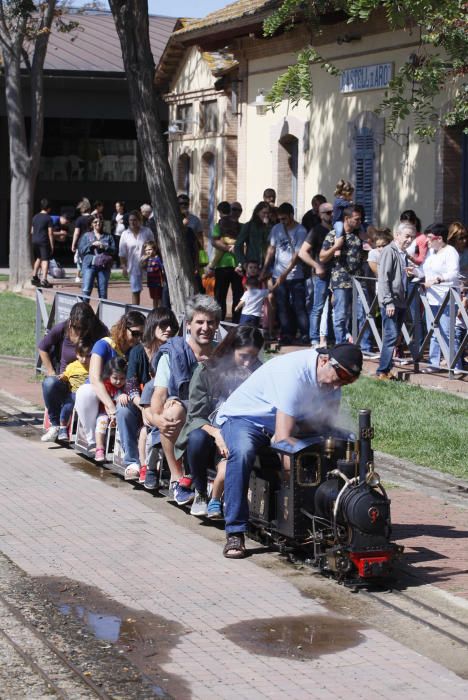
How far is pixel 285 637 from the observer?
667cm

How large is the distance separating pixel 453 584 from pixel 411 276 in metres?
8.27

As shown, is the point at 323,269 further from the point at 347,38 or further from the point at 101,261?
the point at 101,261

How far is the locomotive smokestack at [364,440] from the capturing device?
292 inches

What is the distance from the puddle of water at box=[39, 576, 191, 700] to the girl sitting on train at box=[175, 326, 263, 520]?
1.56 metres

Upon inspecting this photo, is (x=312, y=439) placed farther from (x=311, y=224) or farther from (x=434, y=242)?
(x=311, y=224)

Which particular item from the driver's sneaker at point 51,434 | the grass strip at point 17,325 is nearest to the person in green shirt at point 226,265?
the grass strip at point 17,325

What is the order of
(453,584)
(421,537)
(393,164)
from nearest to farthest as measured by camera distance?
(453,584) < (421,537) < (393,164)

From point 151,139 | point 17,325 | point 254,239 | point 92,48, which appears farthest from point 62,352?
point 92,48

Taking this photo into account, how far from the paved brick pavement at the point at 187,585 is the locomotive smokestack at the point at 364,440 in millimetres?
791

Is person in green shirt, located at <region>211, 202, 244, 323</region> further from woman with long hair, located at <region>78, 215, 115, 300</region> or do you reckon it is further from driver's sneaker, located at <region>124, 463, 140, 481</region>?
driver's sneaker, located at <region>124, 463, 140, 481</region>

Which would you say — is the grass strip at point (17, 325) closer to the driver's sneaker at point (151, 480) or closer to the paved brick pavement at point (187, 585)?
the paved brick pavement at point (187, 585)

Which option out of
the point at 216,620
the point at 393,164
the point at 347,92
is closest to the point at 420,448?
the point at 216,620

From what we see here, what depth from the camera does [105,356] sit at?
1100 cm

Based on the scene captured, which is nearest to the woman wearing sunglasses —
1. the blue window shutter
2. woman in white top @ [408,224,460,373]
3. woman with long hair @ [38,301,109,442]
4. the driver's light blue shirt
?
woman with long hair @ [38,301,109,442]
